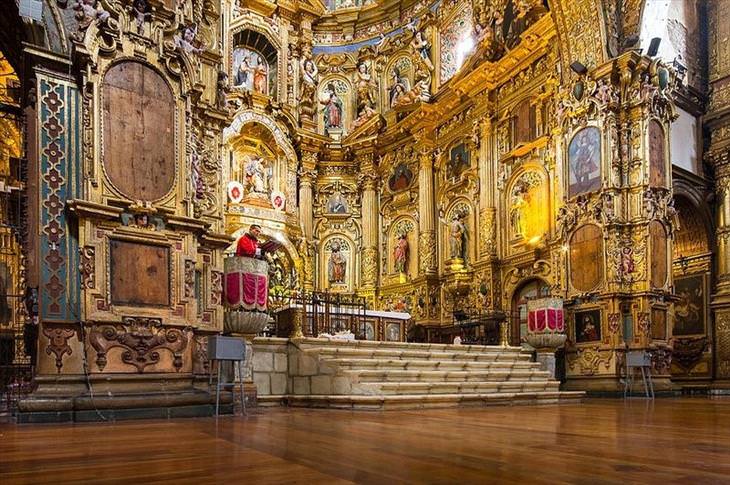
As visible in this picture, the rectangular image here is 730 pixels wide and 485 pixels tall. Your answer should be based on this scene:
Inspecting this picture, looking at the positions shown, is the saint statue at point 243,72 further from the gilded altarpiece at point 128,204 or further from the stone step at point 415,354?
the stone step at point 415,354

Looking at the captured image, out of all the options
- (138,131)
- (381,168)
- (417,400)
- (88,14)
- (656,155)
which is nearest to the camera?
(88,14)

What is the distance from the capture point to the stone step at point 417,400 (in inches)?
307

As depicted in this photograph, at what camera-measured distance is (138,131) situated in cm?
746

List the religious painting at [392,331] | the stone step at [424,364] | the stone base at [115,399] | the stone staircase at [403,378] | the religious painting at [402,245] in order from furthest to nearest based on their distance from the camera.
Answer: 1. the religious painting at [402,245]
2. the religious painting at [392,331]
3. the stone step at [424,364]
4. the stone staircase at [403,378]
5. the stone base at [115,399]

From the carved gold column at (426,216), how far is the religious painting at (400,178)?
0.69 m

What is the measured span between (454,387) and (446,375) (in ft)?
1.31

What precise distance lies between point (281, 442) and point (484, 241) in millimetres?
13249

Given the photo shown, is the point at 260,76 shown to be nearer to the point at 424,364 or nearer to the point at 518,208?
the point at 518,208

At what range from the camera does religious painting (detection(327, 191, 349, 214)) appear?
71.9ft

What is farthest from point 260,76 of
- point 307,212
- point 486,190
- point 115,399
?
point 115,399

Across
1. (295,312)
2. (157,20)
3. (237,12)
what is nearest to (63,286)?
(157,20)

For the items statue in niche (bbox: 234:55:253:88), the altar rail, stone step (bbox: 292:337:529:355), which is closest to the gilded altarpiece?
stone step (bbox: 292:337:529:355)

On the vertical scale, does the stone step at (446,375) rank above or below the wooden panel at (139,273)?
below

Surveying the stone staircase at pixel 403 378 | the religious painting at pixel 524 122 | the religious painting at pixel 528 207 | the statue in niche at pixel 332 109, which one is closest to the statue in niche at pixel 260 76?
the statue in niche at pixel 332 109
